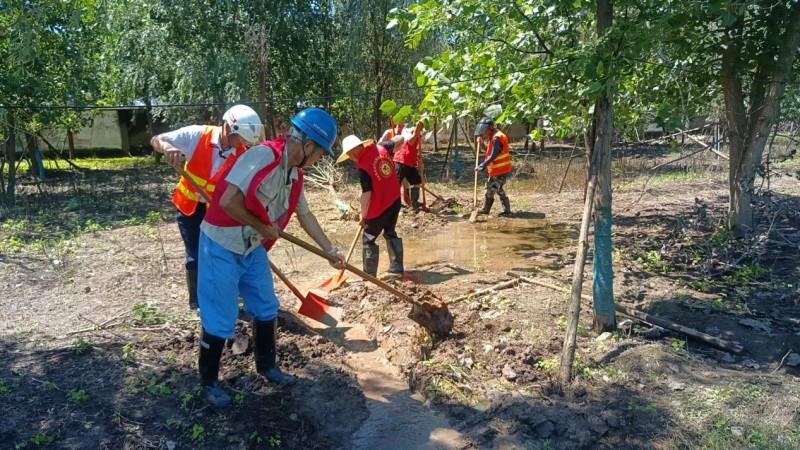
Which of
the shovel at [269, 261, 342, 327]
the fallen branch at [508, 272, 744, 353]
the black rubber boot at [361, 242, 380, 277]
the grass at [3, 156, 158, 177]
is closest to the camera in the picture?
the fallen branch at [508, 272, 744, 353]

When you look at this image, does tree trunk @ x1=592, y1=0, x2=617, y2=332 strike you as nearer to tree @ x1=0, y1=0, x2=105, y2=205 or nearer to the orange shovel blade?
the orange shovel blade

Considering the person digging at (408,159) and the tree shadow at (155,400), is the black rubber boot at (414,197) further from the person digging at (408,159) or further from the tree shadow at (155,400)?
the tree shadow at (155,400)

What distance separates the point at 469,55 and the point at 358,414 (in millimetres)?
2608

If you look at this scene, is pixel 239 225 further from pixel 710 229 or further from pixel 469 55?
pixel 710 229

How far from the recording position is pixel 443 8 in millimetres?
4004

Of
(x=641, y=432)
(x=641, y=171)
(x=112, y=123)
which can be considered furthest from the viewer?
(x=112, y=123)

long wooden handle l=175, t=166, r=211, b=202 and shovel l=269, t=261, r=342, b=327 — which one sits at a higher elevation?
A: long wooden handle l=175, t=166, r=211, b=202

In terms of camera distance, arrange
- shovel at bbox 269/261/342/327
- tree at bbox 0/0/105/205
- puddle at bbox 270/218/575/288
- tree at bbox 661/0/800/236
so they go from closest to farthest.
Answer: shovel at bbox 269/261/342/327 → tree at bbox 661/0/800/236 → puddle at bbox 270/218/575/288 → tree at bbox 0/0/105/205

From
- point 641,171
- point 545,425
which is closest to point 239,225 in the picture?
point 545,425

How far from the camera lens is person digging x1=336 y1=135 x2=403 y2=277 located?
19.1 feet

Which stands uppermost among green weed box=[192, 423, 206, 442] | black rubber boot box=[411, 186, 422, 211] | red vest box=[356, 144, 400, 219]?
red vest box=[356, 144, 400, 219]

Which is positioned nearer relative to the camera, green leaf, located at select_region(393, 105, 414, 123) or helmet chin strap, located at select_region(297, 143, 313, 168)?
helmet chin strap, located at select_region(297, 143, 313, 168)

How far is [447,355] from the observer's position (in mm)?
4164

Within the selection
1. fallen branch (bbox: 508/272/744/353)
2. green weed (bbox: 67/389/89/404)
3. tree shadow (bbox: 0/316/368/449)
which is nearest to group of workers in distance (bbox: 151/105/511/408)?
tree shadow (bbox: 0/316/368/449)
